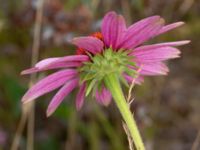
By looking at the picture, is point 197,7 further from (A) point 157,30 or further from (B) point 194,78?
(A) point 157,30

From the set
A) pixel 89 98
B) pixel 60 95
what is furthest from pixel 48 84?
pixel 89 98

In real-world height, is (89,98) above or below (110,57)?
below

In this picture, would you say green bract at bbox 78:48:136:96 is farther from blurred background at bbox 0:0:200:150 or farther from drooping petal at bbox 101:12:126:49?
blurred background at bbox 0:0:200:150

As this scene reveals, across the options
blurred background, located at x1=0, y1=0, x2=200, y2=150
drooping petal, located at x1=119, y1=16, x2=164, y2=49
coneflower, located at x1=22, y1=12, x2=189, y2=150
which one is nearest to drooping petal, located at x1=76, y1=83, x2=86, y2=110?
coneflower, located at x1=22, y1=12, x2=189, y2=150

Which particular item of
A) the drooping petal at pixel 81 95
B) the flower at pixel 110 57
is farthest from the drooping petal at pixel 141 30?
the drooping petal at pixel 81 95

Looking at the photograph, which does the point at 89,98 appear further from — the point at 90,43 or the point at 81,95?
the point at 90,43

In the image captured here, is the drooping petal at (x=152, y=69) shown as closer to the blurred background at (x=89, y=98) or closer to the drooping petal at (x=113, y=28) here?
the drooping petal at (x=113, y=28)
